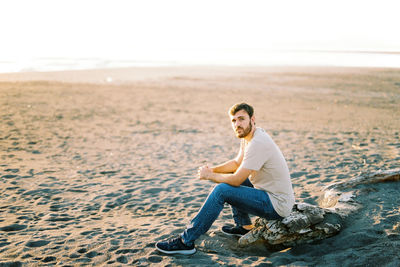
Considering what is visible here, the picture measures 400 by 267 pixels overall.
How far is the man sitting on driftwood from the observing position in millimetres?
3928

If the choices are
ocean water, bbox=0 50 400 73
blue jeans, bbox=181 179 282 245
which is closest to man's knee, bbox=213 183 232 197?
blue jeans, bbox=181 179 282 245

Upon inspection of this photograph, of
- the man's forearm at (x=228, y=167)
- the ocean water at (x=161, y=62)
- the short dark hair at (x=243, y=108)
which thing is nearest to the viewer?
the short dark hair at (x=243, y=108)

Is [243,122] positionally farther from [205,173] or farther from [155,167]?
[155,167]

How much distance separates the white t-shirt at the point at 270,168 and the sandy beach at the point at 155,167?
0.61 metres

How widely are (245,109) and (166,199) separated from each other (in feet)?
9.21

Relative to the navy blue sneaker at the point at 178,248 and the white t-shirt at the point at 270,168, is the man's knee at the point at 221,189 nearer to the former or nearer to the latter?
the white t-shirt at the point at 270,168

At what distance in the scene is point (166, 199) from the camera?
6.21 m

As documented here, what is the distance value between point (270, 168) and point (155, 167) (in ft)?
14.6

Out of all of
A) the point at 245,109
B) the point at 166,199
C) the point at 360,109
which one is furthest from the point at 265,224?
the point at 360,109

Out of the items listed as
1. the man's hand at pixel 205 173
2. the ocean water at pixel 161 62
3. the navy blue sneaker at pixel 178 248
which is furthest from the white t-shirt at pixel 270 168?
the ocean water at pixel 161 62

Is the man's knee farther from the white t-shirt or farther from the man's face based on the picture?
the man's face

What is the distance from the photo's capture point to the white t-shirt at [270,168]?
12.8ft

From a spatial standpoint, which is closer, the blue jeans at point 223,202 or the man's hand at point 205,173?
the blue jeans at point 223,202

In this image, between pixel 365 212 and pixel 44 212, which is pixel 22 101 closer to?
pixel 44 212
